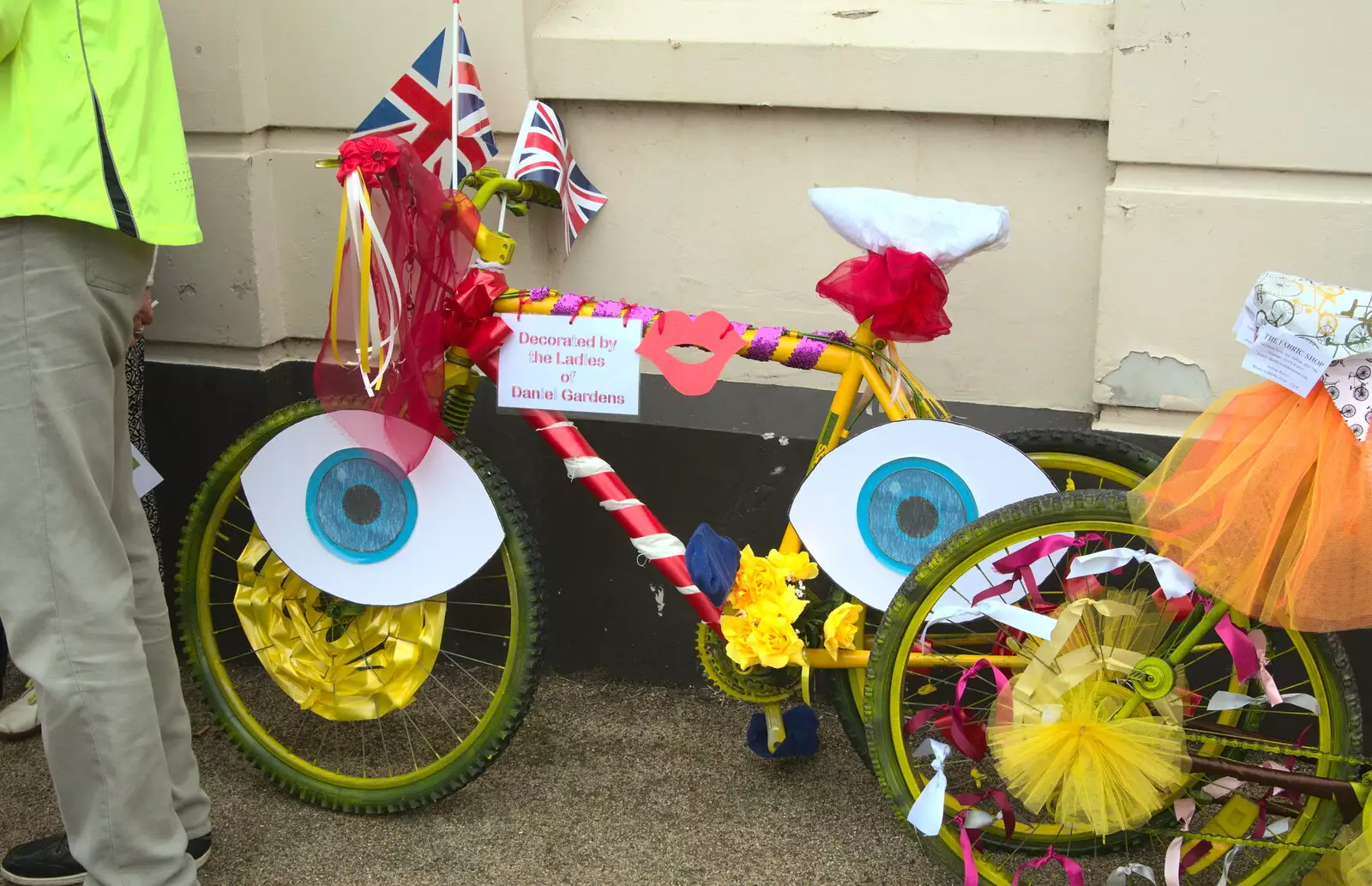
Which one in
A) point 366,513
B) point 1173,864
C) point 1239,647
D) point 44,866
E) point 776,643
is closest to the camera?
point 1239,647

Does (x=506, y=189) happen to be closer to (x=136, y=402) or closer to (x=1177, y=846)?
(x=136, y=402)

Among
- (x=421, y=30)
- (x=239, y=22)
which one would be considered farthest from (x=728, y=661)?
(x=239, y=22)

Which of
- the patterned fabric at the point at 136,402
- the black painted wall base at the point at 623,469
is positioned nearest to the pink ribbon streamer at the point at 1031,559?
the black painted wall base at the point at 623,469

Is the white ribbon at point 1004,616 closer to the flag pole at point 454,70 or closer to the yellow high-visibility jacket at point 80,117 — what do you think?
the flag pole at point 454,70

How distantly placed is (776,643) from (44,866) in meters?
1.37

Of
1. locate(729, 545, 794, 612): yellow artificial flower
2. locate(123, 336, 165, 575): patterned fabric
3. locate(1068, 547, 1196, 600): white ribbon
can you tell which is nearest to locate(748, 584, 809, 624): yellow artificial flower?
locate(729, 545, 794, 612): yellow artificial flower

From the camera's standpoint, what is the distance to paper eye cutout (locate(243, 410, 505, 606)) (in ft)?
8.07

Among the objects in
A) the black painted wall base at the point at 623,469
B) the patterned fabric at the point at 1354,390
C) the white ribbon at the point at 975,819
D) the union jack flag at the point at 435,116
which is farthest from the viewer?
the black painted wall base at the point at 623,469

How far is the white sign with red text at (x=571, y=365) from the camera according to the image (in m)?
2.35

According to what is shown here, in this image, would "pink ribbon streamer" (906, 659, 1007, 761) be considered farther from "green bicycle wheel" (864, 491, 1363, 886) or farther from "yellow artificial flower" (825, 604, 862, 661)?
"yellow artificial flower" (825, 604, 862, 661)

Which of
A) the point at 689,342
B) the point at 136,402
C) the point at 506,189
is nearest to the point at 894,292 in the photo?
the point at 689,342

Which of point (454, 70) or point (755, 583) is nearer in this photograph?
point (755, 583)

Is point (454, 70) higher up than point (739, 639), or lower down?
higher up

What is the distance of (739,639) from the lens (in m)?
2.33
